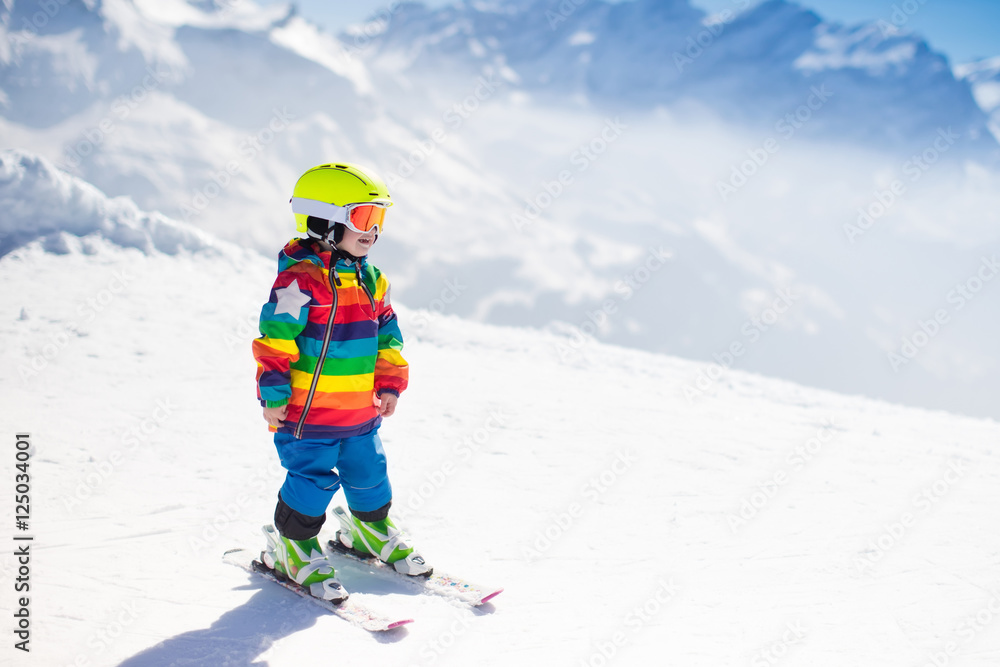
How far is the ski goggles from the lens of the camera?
269 cm

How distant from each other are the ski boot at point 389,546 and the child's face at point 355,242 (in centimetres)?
127

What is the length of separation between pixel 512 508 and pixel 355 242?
2.05m

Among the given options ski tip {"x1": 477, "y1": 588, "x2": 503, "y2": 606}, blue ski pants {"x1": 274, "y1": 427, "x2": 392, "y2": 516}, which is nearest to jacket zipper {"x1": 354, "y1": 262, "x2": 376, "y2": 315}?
blue ski pants {"x1": 274, "y1": 427, "x2": 392, "y2": 516}

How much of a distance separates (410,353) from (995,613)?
5.39 meters

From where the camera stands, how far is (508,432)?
5.26m

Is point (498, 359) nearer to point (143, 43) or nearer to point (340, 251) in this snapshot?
point (340, 251)

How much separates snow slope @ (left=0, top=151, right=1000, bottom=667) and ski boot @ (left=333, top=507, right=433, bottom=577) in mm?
118

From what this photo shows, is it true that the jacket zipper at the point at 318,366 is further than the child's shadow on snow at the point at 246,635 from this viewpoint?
Yes

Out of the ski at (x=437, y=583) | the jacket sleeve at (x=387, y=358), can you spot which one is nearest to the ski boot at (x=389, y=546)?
the ski at (x=437, y=583)

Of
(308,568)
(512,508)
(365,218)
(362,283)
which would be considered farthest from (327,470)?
(512,508)

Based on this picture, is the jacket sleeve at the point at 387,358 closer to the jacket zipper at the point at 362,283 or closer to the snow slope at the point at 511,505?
the jacket zipper at the point at 362,283

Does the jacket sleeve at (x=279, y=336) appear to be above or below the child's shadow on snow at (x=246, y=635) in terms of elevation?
above

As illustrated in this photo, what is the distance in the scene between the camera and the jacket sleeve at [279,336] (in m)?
2.58

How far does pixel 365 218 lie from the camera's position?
9.05ft
